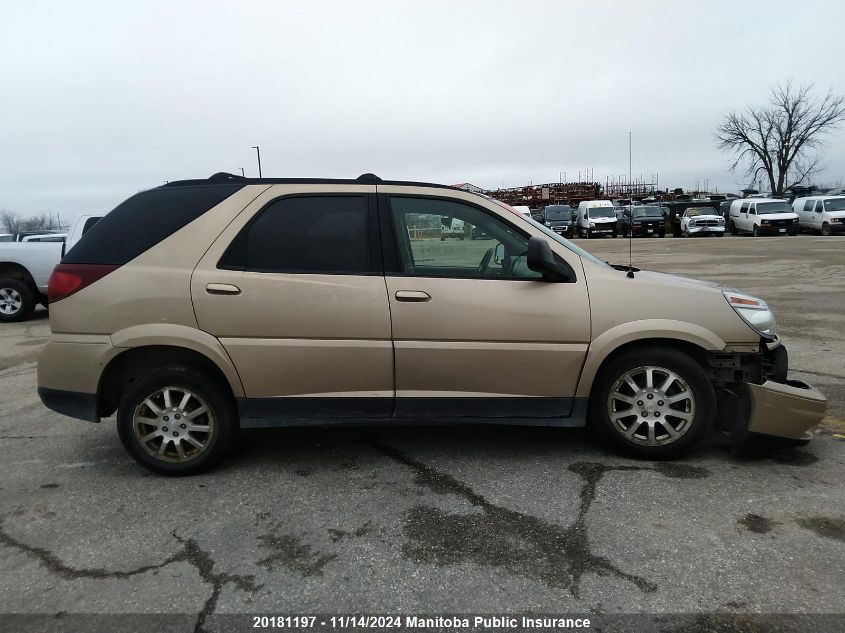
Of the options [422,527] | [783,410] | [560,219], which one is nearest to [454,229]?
[422,527]

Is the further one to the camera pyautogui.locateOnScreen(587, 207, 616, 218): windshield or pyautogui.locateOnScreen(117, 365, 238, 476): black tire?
pyautogui.locateOnScreen(587, 207, 616, 218): windshield

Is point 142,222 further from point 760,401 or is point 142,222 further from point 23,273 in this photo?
point 23,273

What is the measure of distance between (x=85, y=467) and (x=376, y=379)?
2.07 metres

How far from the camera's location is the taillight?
11.9 feet

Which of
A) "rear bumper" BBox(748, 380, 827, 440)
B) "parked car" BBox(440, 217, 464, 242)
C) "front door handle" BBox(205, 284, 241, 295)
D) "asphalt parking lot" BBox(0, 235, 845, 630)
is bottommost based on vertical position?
"asphalt parking lot" BBox(0, 235, 845, 630)

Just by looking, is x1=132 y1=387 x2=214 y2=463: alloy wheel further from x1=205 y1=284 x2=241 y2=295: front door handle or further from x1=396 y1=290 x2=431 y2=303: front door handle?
x1=396 y1=290 x2=431 y2=303: front door handle

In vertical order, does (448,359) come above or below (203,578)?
above

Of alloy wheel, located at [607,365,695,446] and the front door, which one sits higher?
the front door

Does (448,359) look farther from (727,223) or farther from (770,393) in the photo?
(727,223)

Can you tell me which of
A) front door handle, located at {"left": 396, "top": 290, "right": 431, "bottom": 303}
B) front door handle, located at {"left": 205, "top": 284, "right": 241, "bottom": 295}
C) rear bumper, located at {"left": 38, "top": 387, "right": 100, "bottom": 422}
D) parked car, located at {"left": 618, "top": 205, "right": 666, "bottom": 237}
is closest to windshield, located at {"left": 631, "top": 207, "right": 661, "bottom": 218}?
parked car, located at {"left": 618, "top": 205, "right": 666, "bottom": 237}

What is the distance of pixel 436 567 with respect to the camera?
2.69 m

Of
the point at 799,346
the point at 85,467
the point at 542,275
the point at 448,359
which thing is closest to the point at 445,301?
the point at 448,359

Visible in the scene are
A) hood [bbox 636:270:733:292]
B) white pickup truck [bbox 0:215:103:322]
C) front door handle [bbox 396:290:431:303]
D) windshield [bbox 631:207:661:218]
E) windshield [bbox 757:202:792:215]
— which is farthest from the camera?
windshield [bbox 631:207:661:218]

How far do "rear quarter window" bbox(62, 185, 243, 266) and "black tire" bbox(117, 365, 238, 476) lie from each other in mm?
750
